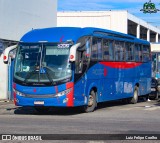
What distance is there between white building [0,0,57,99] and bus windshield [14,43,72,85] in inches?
303

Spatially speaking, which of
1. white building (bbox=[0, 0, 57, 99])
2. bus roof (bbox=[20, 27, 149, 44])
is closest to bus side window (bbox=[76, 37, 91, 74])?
bus roof (bbox=[20, 27, 149, 44])

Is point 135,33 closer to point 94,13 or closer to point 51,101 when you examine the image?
point 94,13

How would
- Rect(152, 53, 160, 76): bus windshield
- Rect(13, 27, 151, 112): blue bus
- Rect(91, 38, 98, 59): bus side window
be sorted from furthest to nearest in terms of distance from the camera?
1. Rect(152, 53, 160, 76): bus windshield
2. Rect(91, 38, 98, 59): bus side window
3. Rect(13, 27, 151, 112): blue bus

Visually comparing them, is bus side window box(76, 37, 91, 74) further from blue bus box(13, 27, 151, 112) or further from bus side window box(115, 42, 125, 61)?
bus side window box(115, 42, 125, 61)

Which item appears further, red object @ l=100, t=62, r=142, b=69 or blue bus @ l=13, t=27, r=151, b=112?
red object @ l=100, t=62, r=142, b=69

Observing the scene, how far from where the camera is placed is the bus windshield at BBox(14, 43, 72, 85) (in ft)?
58.3

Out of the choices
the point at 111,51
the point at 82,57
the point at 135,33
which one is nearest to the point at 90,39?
the point at 82,57

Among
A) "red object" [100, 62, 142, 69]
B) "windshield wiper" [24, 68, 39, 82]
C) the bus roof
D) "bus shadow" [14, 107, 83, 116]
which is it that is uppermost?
the bus roof

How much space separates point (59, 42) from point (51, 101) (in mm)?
2321

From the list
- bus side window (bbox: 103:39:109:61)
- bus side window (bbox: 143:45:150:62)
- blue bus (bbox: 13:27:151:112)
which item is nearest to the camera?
blue bus (bbox: 13:27:151:112)

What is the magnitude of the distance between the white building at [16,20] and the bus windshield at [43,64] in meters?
7.69

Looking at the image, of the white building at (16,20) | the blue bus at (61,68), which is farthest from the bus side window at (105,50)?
the white building at (16,20)

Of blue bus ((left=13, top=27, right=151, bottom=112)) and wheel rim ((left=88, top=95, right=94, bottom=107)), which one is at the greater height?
blue bus ((left=13, top=27, right=151, bottom=112))

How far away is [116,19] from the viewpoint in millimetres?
52750
